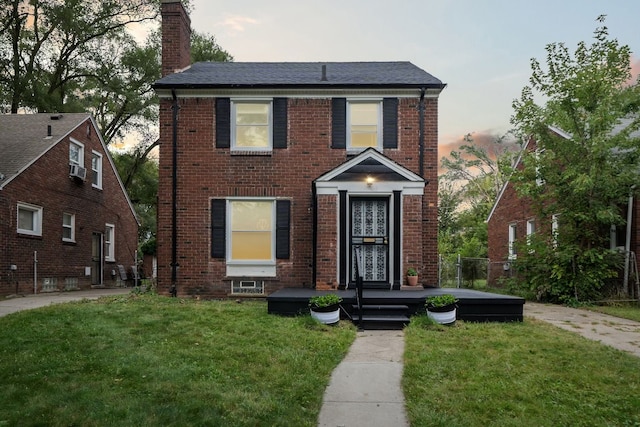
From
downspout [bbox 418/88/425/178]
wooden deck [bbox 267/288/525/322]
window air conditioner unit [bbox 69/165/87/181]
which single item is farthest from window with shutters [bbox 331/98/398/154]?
window air conditioner unit [bbox 69/165/87/181]

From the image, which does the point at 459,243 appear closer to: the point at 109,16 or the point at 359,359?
the point at 109,16

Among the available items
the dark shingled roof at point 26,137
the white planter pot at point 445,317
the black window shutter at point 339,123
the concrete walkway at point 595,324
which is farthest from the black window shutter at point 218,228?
the concrete walkway at point 595,324

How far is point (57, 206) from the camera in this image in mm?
16625

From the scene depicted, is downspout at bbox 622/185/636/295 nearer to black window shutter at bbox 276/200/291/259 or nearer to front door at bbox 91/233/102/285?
black window shutter at bbox 276/200/291/259

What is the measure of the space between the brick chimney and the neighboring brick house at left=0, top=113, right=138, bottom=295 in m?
5.45

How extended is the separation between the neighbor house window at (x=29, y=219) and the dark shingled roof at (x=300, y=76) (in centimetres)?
628

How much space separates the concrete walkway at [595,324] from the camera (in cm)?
780

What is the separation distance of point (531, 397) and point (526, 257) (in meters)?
9.97

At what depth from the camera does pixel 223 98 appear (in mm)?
12609

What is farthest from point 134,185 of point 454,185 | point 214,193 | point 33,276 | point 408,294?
point 408,294

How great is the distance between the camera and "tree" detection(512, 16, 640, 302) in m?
12.7

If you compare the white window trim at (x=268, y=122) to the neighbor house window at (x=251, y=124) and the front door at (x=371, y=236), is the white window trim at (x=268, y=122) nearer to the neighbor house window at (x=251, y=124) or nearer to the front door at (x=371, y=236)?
the neighbor house window at (x=251, y=124)

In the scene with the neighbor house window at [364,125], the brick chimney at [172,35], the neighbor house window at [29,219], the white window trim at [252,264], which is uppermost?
the brick chimney at [172,35]

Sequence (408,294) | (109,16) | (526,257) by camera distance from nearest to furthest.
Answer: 1. (408,294)
2. (526,257)
3. (109,16)
